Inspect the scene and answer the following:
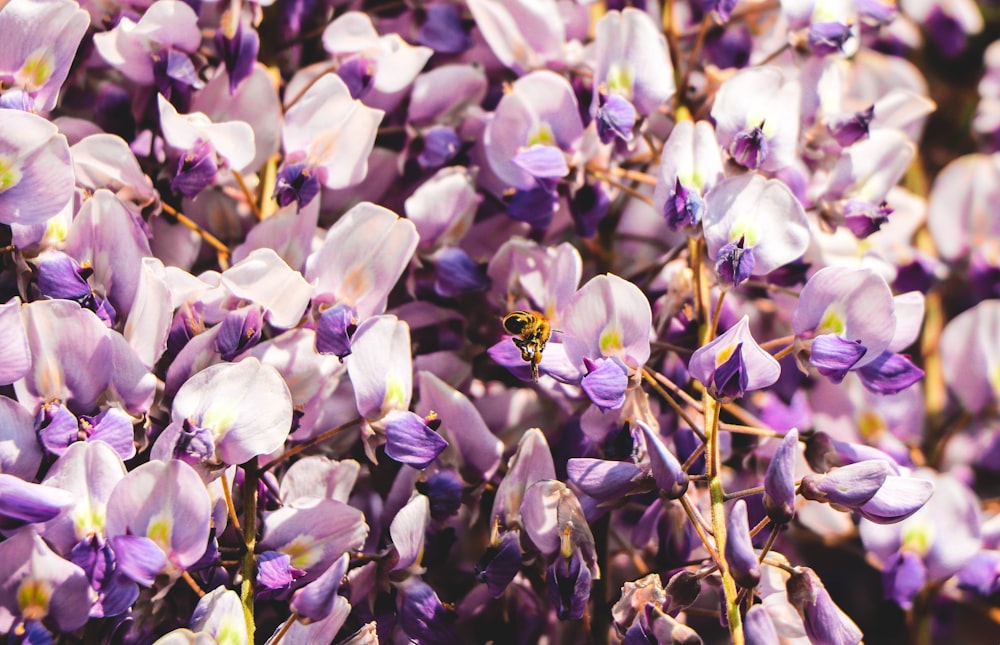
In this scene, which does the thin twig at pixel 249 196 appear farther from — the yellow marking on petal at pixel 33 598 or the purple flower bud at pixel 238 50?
the yellow marking on petal at pixel 33 598

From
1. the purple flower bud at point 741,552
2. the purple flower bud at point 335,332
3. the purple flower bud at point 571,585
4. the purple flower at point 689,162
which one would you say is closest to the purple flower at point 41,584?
the purple flower bud at point 335,332

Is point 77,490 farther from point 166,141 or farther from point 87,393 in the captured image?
point 166,141

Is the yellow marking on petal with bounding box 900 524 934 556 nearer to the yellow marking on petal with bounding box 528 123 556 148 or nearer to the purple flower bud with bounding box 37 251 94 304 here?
the yellow marking on petal with bounding box 528 123 556 148

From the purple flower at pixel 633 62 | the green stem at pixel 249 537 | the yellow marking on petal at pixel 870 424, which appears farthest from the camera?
the yellow marking on petal at pixel 870 424

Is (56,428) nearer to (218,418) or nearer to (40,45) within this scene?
(218,418)

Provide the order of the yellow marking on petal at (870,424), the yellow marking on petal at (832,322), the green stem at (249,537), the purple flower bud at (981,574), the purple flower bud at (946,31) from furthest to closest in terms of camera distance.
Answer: the purple flower bud at (946,31)
the yellow marking on petal at (870,424)
the purple flower bud at (981,574)
the yellow marking on petal at (832,322)
the green stem at (249,537)

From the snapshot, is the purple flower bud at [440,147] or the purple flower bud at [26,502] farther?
the purple flower bud at [440,147]

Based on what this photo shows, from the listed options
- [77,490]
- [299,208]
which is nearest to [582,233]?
[299,208]
